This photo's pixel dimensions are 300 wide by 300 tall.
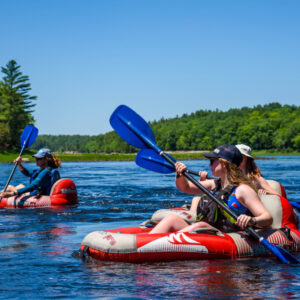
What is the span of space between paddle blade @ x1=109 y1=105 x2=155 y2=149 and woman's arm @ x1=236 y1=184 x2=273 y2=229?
5.65 ft

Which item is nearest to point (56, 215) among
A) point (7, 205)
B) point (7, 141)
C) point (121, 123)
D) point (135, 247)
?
point (7, 205)

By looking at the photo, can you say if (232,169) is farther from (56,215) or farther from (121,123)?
(56,215)

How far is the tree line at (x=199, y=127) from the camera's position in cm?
7144

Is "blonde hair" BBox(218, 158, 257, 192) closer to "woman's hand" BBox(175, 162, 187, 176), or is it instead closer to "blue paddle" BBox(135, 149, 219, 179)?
"woman's hand" BBox(175, 162, 187, 176)

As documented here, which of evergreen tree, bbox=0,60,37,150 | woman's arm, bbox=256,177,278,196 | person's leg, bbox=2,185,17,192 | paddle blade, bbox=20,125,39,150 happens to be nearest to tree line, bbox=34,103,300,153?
evergreen tree, bbox=0,60,37,150

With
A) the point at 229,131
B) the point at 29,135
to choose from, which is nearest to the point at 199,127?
the point at 229,131

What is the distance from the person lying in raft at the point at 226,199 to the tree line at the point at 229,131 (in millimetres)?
115321

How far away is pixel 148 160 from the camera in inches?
251

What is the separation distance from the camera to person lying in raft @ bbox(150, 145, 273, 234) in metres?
5.09

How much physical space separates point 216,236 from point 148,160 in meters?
1.32

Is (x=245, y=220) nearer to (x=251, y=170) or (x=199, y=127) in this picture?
(x=251, y=170)

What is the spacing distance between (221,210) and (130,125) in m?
1.68

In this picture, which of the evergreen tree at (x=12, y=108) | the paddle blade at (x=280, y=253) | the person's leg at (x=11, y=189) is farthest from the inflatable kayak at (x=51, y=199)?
the evergreen tree at (x=12, y=108)

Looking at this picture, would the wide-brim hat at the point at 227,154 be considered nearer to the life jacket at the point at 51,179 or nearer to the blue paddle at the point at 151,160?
the blue paddle at the point at 151,160
